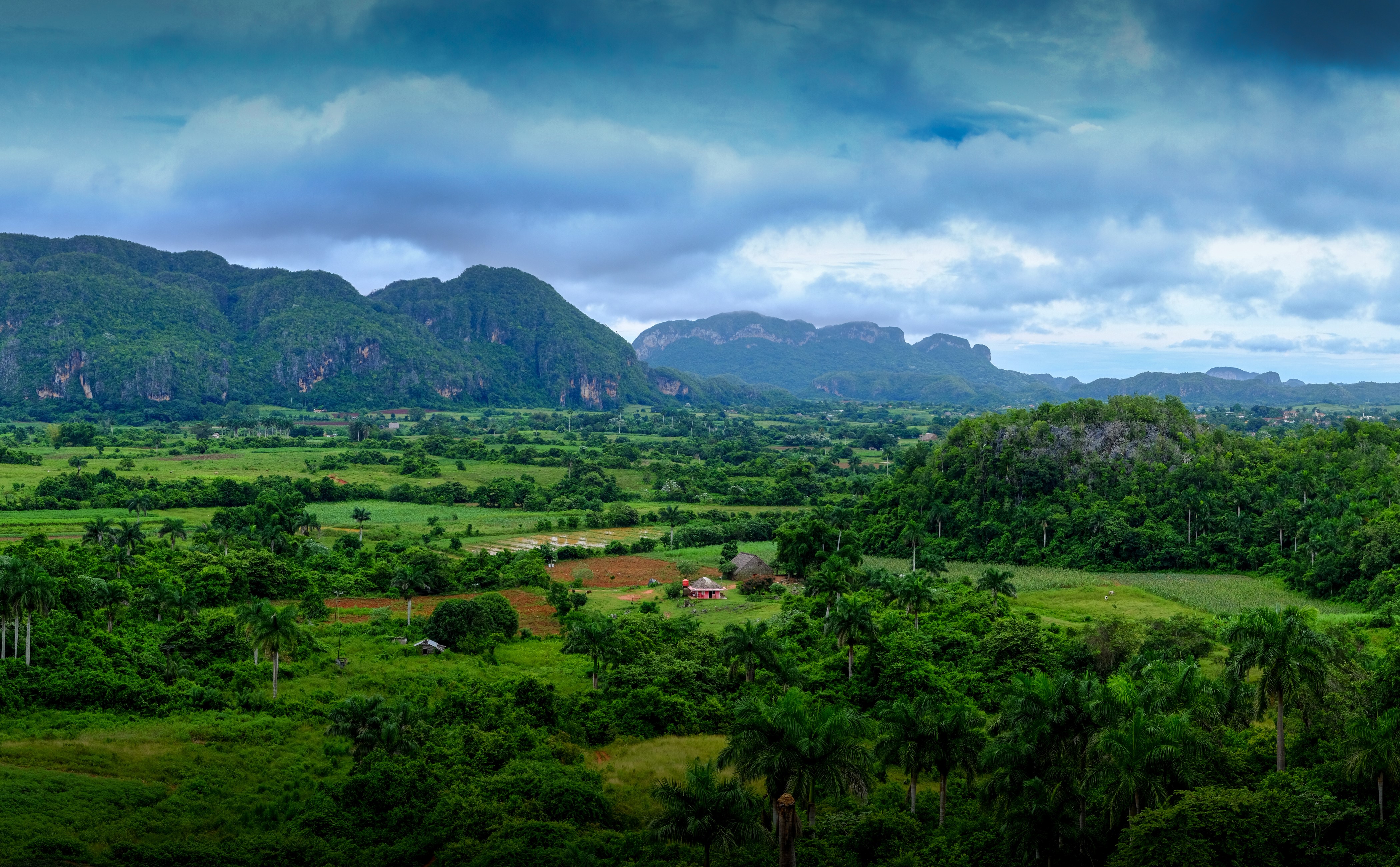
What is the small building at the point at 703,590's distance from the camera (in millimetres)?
53406

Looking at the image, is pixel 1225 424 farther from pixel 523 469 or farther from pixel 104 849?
pixel 104 849

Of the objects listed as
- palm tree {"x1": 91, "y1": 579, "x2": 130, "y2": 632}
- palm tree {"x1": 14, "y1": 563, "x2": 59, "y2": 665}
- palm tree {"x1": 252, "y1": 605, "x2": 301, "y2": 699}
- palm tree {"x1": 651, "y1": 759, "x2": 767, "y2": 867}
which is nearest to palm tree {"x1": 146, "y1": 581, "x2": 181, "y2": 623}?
palm tree {"x1": 91, "y1": 579, "x2": 130, "y2": 632}

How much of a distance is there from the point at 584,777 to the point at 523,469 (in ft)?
302

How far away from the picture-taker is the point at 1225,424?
166 meters

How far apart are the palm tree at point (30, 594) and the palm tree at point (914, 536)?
157 ft

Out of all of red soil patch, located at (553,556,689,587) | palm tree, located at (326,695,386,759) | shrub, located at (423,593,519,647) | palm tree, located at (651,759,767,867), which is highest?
palm tree, located at (651,759,767,867)

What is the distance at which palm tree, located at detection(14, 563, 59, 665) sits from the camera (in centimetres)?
3119

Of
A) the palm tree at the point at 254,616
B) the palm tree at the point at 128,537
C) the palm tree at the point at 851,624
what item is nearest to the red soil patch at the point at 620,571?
the palm tree at the point at 128,537

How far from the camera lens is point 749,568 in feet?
196

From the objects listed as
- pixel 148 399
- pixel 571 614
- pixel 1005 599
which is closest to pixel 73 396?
pixel 148 399

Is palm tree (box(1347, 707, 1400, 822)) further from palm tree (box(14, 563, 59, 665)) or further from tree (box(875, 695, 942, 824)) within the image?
palm tree (box(14, 563, 59, 665))

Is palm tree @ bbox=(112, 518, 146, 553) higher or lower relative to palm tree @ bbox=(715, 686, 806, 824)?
lower

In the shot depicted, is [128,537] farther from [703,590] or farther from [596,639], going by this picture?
[596,639]

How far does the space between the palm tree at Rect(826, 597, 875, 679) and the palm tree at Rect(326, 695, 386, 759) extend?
16098mm
